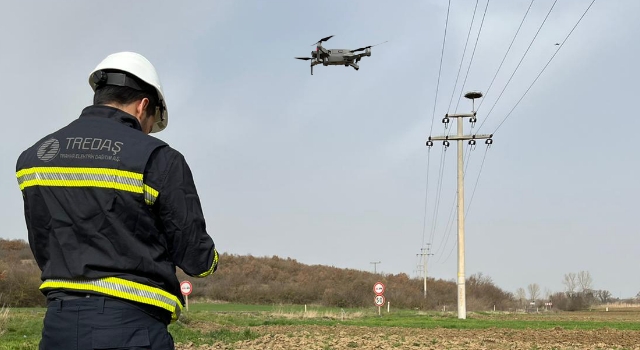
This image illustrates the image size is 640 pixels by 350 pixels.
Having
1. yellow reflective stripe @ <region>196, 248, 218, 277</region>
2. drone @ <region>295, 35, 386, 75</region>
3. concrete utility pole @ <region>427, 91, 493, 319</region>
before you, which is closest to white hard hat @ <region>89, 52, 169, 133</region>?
yellow reflective stripe @ <region>196, 248, 218, 277</region>

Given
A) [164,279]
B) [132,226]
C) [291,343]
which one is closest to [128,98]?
[132,226]

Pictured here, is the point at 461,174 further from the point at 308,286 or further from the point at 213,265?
the point at 308,286

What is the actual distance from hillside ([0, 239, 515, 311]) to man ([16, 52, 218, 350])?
58205 mm

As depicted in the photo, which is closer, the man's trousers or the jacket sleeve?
the man's trousers

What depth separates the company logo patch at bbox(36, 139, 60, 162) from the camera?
2469 mm

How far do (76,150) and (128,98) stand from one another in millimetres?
349

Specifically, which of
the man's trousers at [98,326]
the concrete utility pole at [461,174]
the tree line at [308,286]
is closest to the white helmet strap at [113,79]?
the man's trousers at [98,326]

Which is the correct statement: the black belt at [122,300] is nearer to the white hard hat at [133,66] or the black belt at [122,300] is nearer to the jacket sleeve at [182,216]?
the jacket sleeve at [182,216]

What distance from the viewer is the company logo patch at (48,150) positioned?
2.47m

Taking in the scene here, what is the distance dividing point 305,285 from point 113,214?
89800 mm

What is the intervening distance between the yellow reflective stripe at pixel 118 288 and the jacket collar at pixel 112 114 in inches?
24.4

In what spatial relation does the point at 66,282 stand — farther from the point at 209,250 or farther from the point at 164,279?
the point at 209,250

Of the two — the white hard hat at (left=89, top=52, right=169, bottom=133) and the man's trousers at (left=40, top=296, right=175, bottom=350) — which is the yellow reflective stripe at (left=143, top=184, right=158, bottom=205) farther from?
the white hard hat at (left=89, top=52, right=169, bottom=133)

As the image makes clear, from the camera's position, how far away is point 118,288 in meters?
2.33
